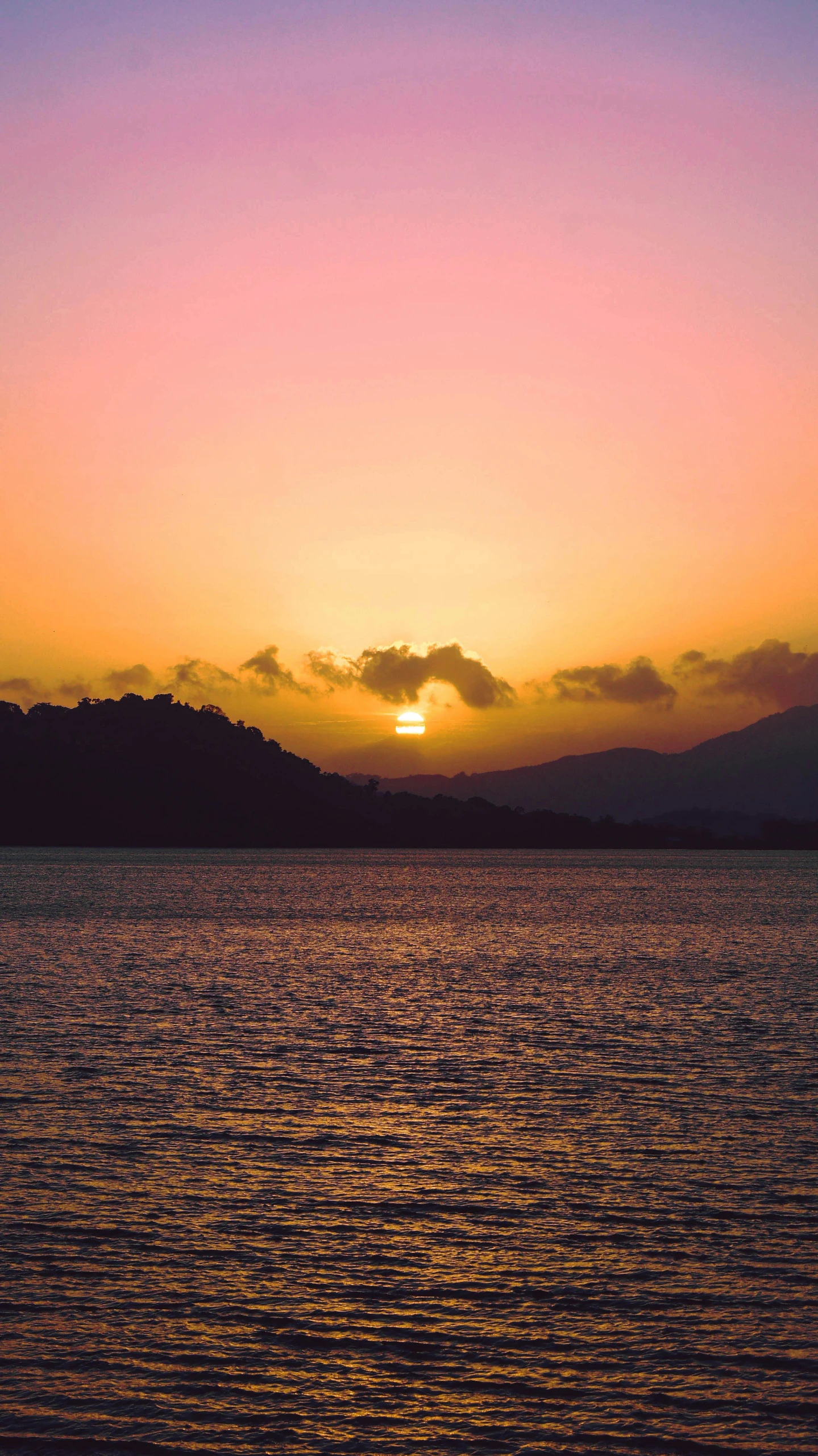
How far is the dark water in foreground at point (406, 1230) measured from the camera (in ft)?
56.4

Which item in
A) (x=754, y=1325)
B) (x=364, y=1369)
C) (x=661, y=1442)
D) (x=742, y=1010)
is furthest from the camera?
(x=742, y=1010)

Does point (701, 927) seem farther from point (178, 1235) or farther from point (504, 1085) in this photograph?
point (178, 1235)

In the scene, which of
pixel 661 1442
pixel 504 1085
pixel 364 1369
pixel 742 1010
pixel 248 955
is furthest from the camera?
pixel 248 955

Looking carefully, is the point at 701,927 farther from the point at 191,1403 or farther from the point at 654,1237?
the point at 191,1403

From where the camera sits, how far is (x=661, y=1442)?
16.2m

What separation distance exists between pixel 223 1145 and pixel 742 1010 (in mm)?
37489

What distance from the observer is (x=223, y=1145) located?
104 ft

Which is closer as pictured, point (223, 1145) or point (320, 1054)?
point (223, 1145)

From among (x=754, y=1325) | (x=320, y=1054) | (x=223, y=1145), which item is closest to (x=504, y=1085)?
(x=320, y=1054)

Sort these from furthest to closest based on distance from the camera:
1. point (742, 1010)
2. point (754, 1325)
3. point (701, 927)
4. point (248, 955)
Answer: point (701, 927), point (248, 955), point (742, 1010), point (754, 1325)

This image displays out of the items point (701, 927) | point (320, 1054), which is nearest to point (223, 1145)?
point (320, 1054)

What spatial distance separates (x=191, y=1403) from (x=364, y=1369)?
9.01 ft

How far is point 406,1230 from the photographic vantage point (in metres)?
25.0

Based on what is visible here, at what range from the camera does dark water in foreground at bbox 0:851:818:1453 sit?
56.4ft
